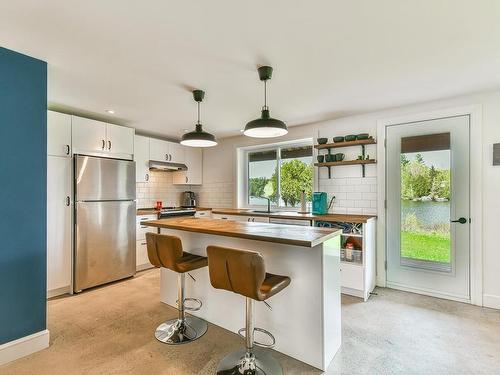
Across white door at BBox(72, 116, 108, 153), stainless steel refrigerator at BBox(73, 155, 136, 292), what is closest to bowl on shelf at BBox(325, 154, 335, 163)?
stainless steel refrigerator at BBox(73, 155, 136, 292)

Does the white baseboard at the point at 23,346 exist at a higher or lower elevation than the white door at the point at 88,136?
lower

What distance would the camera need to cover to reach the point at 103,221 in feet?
11.5

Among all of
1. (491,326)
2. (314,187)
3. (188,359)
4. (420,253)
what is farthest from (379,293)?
(188,359)

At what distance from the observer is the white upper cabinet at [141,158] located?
4328mm

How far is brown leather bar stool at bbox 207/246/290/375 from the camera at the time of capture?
1.62 m

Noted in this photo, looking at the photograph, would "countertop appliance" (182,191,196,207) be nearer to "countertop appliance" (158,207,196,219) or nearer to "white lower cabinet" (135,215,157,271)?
"countertop appliance" (158,207,196,219)

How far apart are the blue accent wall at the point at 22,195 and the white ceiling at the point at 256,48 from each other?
0.24 meters

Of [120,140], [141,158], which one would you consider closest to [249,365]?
[120,140]

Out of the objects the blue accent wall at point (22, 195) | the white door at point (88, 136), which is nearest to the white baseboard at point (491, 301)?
the blue accent wall at point (22, 195)

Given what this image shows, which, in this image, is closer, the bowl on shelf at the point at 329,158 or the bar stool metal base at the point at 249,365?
the bar stool metal base at the point at 249,365

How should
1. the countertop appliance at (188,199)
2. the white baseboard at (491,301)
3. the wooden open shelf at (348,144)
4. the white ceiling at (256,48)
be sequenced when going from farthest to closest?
the countertop appliance at (188,199) → the wooden open shelf at (348,144) → the white baseboard at (491,301) → the white ceiling at (256,48)

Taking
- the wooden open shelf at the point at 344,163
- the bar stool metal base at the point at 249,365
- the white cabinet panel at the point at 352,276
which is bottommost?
the bar stool metal base at the point at 249,365

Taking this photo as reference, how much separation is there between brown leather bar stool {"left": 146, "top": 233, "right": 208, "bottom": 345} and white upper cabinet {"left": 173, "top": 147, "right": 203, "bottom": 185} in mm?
2864

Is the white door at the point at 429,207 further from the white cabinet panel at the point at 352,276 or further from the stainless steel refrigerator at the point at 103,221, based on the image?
the stainless steel refrigerator at the point at 103,221
